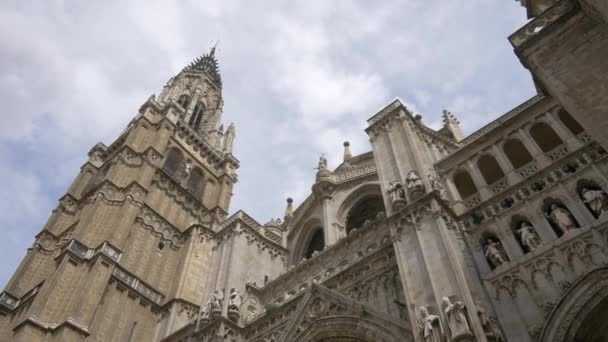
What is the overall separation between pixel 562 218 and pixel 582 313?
233 centimetres

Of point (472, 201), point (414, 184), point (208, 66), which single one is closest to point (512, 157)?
point (472, 201)

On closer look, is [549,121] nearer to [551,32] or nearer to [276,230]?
[551,32]

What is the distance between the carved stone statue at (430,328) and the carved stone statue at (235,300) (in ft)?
24.9

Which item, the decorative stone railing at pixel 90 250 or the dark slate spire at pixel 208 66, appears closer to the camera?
the decorative stone railing at pixel 90 250

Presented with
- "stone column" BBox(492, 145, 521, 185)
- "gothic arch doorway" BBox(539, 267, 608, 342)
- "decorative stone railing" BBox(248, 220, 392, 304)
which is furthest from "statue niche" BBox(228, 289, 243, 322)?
"gothic arch doorway" BBox(539, 267, 608, 342)

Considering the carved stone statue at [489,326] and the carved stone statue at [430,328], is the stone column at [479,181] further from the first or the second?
the carved stone statue at [430,328]

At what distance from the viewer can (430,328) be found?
10070 millimetres

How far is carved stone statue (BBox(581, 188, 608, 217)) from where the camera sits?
1052 cm

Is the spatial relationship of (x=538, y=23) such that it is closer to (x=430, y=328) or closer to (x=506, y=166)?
(x=506, y=166)

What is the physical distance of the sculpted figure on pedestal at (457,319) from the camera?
31.1 feet

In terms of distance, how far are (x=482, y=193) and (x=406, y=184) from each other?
204cm

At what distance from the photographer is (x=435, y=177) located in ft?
47.0

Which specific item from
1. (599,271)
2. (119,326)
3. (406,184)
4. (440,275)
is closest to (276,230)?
(119,326)

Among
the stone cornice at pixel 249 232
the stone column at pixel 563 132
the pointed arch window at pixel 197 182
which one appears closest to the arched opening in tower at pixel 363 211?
the stone cornice at pixel 249 232
